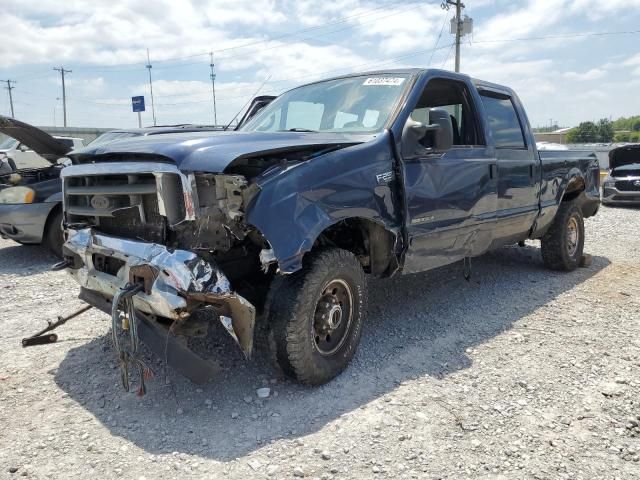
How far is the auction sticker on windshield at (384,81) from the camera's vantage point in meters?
4.18

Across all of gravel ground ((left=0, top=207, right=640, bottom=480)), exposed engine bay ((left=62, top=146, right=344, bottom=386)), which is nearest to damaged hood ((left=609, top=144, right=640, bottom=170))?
gravel ground ((left=0, top=207, right=640, bottom=480))

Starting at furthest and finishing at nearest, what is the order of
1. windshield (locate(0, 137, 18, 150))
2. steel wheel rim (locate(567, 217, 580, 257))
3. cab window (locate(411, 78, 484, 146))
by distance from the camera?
windshield (locate(0, 137, 18, 150))
steel wheel rim (locate(567, 217, 580, 257))
cab window (locate(411, 78, 484, 146))

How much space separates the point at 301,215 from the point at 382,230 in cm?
98

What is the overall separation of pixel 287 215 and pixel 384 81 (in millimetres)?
1811

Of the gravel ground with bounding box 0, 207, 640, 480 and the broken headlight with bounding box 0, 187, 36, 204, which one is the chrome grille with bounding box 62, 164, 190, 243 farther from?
the broken headlight with bounding box 0, 187, 36, 204

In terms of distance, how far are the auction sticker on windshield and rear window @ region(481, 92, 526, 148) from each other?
1252 millimetres

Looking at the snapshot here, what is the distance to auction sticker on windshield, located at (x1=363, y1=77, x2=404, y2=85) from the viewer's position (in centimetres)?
418

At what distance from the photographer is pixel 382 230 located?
12.7 feet

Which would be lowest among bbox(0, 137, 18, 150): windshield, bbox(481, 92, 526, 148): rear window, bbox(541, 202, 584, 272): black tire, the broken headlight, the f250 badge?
bbox(541, 202, 584, 272): black tire

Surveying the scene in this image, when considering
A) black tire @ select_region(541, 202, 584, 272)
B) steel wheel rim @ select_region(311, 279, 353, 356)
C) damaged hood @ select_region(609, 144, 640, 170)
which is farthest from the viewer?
damaged hood @ select_region(609, 144, 640, 170)

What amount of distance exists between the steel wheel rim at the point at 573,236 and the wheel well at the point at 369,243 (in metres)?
3.48

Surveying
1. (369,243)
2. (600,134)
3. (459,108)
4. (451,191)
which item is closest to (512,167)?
(459,108)

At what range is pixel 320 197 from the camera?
318 centimetres

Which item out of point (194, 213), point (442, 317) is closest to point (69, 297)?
point (194, 213)
